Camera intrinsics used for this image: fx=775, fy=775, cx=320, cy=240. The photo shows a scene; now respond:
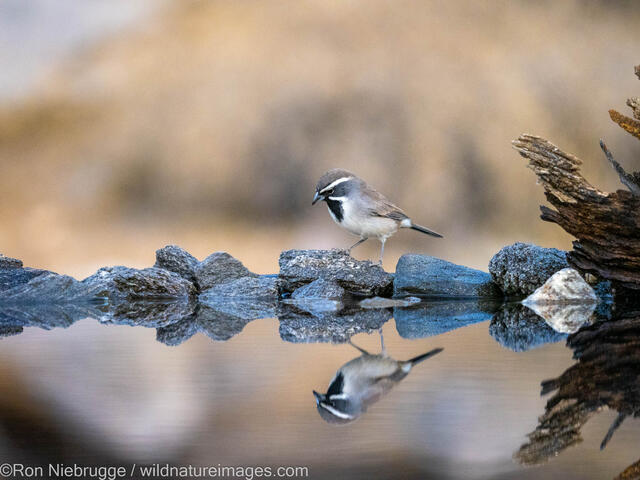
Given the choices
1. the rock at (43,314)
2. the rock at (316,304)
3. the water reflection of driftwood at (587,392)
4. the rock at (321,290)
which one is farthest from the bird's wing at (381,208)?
the water reflection of driftwood at (587,392)

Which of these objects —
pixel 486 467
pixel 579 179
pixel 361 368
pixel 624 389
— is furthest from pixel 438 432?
pixel 579 179

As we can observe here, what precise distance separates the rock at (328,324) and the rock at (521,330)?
29cm

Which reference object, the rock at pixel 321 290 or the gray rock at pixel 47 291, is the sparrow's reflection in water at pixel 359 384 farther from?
the gray rock at pixel 47 291

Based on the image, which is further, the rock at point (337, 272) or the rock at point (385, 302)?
the rock at point (337, 272)

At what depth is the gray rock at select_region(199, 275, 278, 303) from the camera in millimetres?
2646

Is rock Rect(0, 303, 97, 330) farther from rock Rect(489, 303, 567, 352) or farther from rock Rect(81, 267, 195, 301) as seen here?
rock Rect(489, 303, 567, 352)

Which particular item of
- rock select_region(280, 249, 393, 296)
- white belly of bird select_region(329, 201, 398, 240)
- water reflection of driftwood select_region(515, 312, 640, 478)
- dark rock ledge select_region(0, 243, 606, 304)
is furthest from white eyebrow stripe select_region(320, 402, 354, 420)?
white belly of bird select_region(329, 201, 398, 240)

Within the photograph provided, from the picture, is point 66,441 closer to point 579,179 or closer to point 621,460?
point 621,460

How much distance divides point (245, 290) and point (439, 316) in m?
0.80

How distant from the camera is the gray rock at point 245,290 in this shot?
8.68ft

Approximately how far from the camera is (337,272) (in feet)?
8.75

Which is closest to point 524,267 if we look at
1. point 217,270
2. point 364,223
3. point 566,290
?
point 566,290

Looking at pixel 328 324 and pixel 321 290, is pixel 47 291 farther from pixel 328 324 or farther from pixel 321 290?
pixel 328 324

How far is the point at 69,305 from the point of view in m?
2.52
